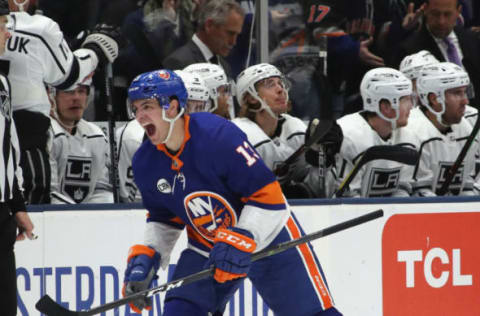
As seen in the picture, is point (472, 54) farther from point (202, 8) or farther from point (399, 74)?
point (202, 8)

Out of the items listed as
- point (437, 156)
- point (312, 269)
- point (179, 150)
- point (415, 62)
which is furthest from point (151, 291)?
point (415, 62)

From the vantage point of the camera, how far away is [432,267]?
4.71 meters

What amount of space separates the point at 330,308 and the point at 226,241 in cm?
49

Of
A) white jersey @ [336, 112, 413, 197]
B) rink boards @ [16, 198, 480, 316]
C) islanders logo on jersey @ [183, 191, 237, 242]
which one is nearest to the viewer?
islanders logo on jersey @ [183, 191, 237, 242]

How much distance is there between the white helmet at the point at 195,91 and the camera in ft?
16.2

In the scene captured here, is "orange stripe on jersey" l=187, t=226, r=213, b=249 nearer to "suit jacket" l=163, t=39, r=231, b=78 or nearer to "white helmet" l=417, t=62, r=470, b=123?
"suit jacket" l=163, t=39, r=231, b=78

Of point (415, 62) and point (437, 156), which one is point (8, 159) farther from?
point (415, 62)

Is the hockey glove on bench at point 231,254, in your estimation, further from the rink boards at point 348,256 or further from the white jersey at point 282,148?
the white jersey at point 282,148

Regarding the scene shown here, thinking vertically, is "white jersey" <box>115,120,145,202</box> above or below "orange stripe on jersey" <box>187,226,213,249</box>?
below

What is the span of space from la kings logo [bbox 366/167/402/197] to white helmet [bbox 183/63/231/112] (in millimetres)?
866

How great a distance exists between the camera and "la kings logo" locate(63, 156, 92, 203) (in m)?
4.92

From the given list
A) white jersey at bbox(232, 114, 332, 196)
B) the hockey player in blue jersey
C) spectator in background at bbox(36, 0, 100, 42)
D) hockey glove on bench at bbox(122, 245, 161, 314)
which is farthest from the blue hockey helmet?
spectator in background at bbox(36, 0, 100, 42)

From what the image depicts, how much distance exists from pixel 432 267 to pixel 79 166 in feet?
5.65

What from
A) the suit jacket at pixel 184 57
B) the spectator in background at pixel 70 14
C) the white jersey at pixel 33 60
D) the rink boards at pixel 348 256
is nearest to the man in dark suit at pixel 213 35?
the suit jacket at pixel 184 57
